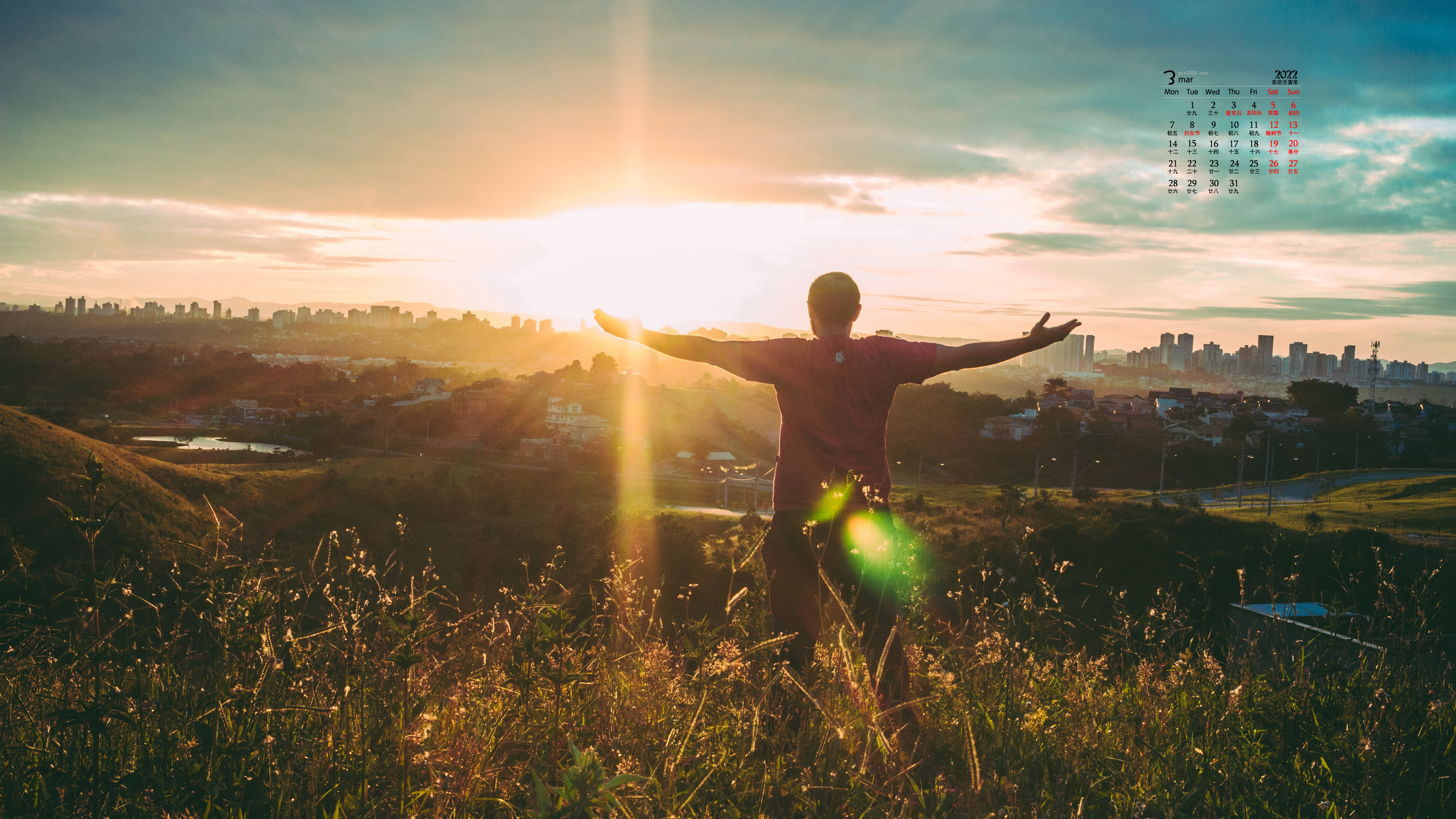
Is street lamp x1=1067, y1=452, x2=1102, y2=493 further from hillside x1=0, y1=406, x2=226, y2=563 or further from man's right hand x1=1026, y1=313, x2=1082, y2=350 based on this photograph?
man's right hand x1=1026, y1=313, x2=1082, y2=350

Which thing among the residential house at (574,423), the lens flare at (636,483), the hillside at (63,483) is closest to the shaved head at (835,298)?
the lens flare at (636,483)

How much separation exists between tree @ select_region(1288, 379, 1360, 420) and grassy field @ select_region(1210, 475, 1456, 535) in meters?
21.9

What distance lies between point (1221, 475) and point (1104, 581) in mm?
37168

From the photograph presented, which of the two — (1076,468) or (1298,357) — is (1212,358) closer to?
(1298,357)

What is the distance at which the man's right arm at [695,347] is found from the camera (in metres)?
3.04

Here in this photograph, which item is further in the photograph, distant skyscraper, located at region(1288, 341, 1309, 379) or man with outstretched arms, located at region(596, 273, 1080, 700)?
distant skyscraper, located at region(1288, 341, 1309, 379)

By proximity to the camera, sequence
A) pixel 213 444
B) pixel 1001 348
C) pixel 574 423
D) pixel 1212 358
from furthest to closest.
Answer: pixel 1212 358 → pixel 574 423 → pixel 213 444 → pixel 1001 348

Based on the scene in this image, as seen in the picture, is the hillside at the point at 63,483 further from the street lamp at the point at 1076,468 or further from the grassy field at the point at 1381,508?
the street lamp at the point at 1076,468

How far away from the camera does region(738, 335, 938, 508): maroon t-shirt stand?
9.78 ft

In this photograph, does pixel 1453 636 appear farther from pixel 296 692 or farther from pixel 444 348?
pixel 444 348

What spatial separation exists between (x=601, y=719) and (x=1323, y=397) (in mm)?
74620

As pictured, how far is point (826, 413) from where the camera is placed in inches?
118

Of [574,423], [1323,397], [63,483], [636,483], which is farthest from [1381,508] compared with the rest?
[574,423]

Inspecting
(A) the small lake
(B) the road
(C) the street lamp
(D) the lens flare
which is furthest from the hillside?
(C) the street lamp
